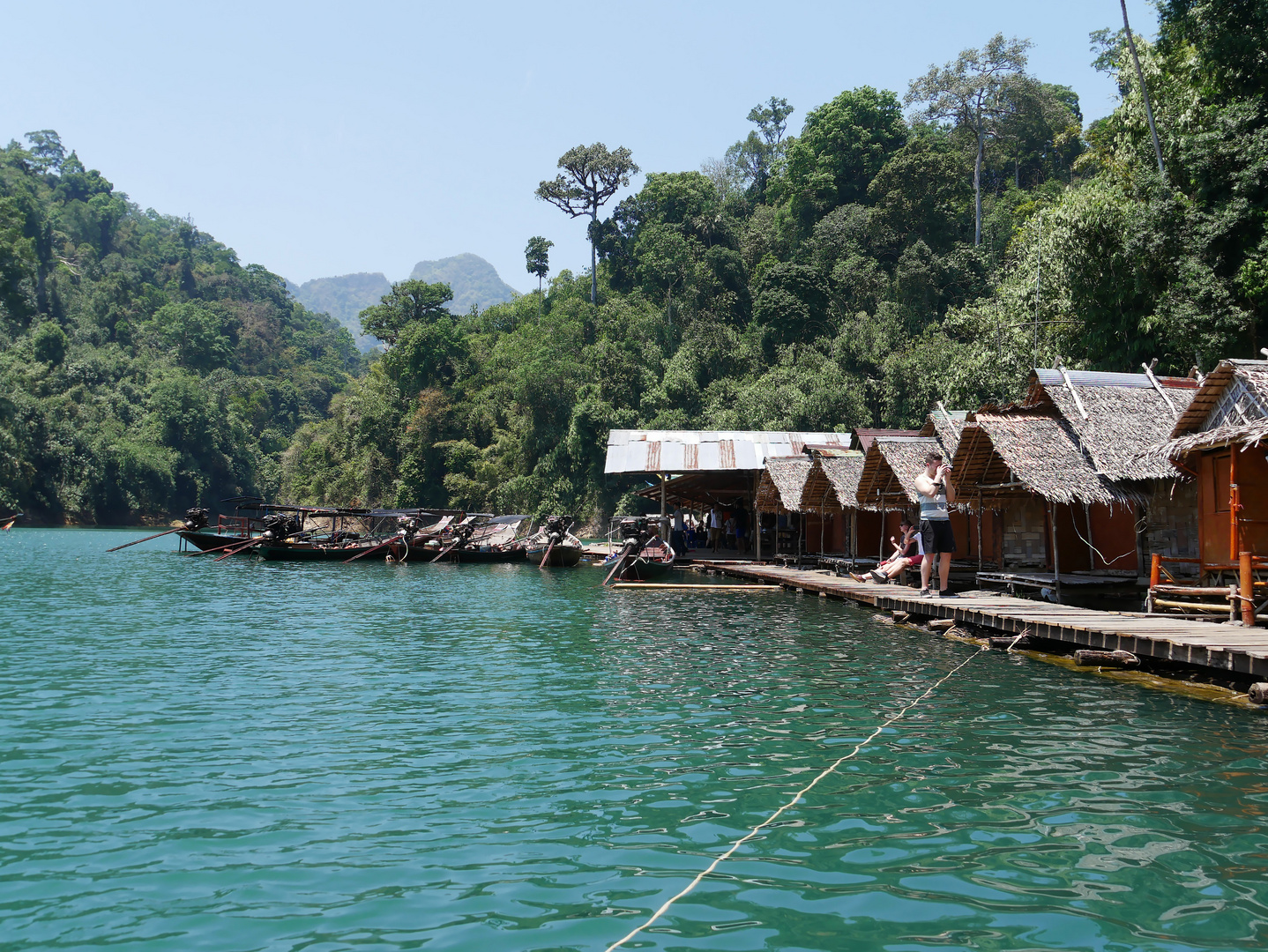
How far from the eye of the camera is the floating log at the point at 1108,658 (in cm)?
1105

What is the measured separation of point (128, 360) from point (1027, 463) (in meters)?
87.9

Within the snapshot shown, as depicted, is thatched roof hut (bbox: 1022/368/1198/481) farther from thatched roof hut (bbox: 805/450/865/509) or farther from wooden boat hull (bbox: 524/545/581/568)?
wooden boat hull (bbox: 524/545/581/568)

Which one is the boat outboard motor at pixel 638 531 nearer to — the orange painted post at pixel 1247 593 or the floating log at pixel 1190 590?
the floating log at pixel 1190 590

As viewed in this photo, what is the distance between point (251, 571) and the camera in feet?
97.2

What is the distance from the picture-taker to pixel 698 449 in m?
30.8

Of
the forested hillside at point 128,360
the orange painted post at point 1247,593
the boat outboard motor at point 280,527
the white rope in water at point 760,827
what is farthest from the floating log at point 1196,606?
the forested hillside at point 128,360

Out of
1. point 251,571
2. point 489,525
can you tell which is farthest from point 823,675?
point 489,525

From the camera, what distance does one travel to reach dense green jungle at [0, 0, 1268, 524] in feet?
72.8

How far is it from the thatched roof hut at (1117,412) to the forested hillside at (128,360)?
6448 centimetres

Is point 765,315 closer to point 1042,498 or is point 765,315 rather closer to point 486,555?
point 486,555

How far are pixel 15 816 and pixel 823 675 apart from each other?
843 centimetres

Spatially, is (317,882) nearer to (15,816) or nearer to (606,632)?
(15,816)

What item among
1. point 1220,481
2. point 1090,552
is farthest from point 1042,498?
point 1220,481

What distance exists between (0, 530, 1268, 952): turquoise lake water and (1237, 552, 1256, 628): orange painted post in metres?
2.26
